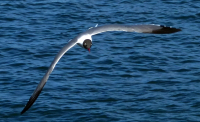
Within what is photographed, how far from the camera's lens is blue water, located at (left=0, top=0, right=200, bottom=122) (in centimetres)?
1916

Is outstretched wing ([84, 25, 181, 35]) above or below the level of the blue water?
above

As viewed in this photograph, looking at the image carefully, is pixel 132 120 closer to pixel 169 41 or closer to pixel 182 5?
pixel 169 41

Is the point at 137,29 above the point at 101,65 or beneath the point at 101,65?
above

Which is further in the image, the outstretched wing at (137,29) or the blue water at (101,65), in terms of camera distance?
the blue water at (101,65)

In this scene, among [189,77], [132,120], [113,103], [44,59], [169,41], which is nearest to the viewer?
[132,120]

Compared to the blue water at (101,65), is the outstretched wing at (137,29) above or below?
above

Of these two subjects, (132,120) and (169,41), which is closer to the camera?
(132,120)

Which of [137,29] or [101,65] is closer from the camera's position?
[137,29]

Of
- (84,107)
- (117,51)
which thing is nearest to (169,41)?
(117,51)

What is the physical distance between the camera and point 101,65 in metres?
22.9

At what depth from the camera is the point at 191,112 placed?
19125 mm

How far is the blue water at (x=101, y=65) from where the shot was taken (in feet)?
62.8

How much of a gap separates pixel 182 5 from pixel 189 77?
34.1 ft

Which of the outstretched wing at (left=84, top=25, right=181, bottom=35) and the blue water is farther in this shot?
the blue water
